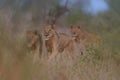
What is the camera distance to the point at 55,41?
13773mm

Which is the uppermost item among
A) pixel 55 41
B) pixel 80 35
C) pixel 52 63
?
pixel 80 35

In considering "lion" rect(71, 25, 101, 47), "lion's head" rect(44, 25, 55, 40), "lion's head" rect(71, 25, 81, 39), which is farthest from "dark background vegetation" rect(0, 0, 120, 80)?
"lion's head" rect(71, 25, 81, 39)

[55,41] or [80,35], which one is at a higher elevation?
[80,35]

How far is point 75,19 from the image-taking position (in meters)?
18.5

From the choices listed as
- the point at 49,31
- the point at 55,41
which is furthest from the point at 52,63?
the point at 55,41

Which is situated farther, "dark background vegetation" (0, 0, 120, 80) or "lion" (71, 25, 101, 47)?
"lion" (71, 25, 101, 47)

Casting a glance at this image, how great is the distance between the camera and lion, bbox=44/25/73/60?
13.3 metres

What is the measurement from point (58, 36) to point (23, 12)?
1438 mm

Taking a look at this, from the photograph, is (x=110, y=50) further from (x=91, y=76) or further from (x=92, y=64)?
(x=91, y=76)

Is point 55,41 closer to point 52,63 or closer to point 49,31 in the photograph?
point 49,31

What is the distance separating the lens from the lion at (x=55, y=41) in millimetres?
13312

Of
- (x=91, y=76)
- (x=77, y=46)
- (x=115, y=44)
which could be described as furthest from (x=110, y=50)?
(x=77, y=46)

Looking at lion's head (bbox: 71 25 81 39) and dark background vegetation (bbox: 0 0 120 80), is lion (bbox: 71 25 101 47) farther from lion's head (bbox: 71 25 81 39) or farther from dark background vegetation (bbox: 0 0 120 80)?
dark background vegetation (bbox: 0 0 120 80)

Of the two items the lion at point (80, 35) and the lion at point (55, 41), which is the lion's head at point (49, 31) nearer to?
the lion at point (55, 41)
